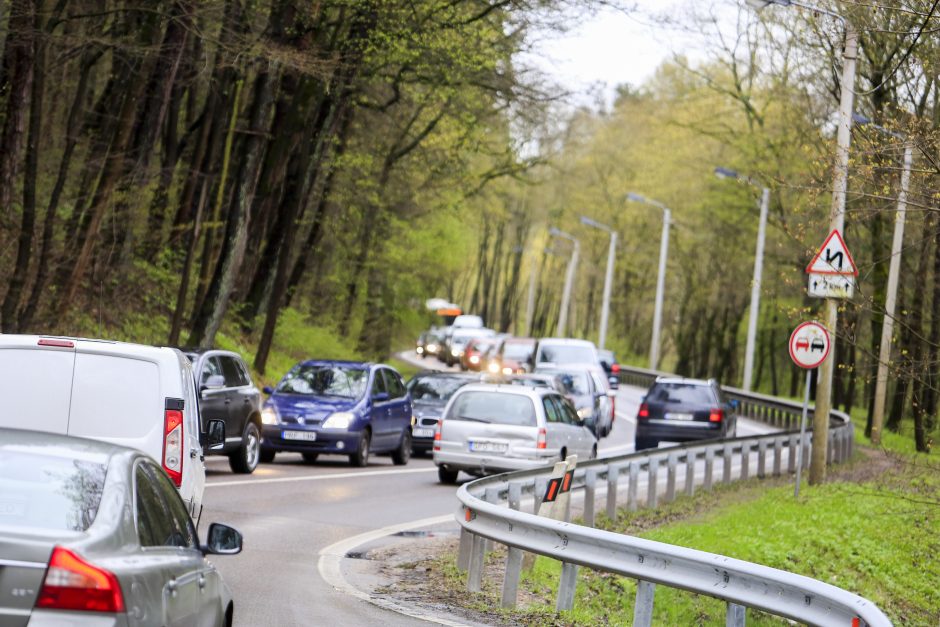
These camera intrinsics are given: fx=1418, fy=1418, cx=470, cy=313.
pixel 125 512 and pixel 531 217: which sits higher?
pixel 531 217

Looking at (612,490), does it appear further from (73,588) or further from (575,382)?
(575,382)

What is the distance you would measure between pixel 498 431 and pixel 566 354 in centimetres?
1843

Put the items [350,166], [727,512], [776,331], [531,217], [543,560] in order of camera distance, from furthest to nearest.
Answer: [531,217] → [776,331] → [350,166] → [727,512] → [543,560]

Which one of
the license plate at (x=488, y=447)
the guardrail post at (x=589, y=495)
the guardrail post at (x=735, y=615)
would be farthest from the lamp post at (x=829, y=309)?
the guardrail post at (x=735, y=615)

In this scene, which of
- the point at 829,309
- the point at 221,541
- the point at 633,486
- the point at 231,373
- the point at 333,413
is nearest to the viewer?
the point at 221,541

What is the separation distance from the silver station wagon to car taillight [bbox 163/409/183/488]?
10.2 m

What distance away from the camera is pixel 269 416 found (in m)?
22.1

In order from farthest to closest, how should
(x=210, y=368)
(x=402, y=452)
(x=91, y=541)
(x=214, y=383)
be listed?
(x=402, y=452)
(x=210, y=368)
(x=214, y=383)
(x=91, y=541)

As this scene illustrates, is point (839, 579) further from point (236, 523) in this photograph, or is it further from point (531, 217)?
point (531, 217)

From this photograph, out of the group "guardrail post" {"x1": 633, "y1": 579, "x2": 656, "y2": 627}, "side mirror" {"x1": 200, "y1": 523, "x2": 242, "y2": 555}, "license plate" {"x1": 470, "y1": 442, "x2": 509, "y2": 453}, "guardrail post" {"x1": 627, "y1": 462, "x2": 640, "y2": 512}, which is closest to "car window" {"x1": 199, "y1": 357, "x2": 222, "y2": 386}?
"license plate" {"x1": 470, "y1": 442, "x2": 509, "y2": 453}

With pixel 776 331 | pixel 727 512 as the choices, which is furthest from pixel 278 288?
pixel 776 331

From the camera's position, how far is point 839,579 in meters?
16.0

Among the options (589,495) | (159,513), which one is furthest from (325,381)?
(159,513)

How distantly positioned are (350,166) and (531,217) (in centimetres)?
6040
